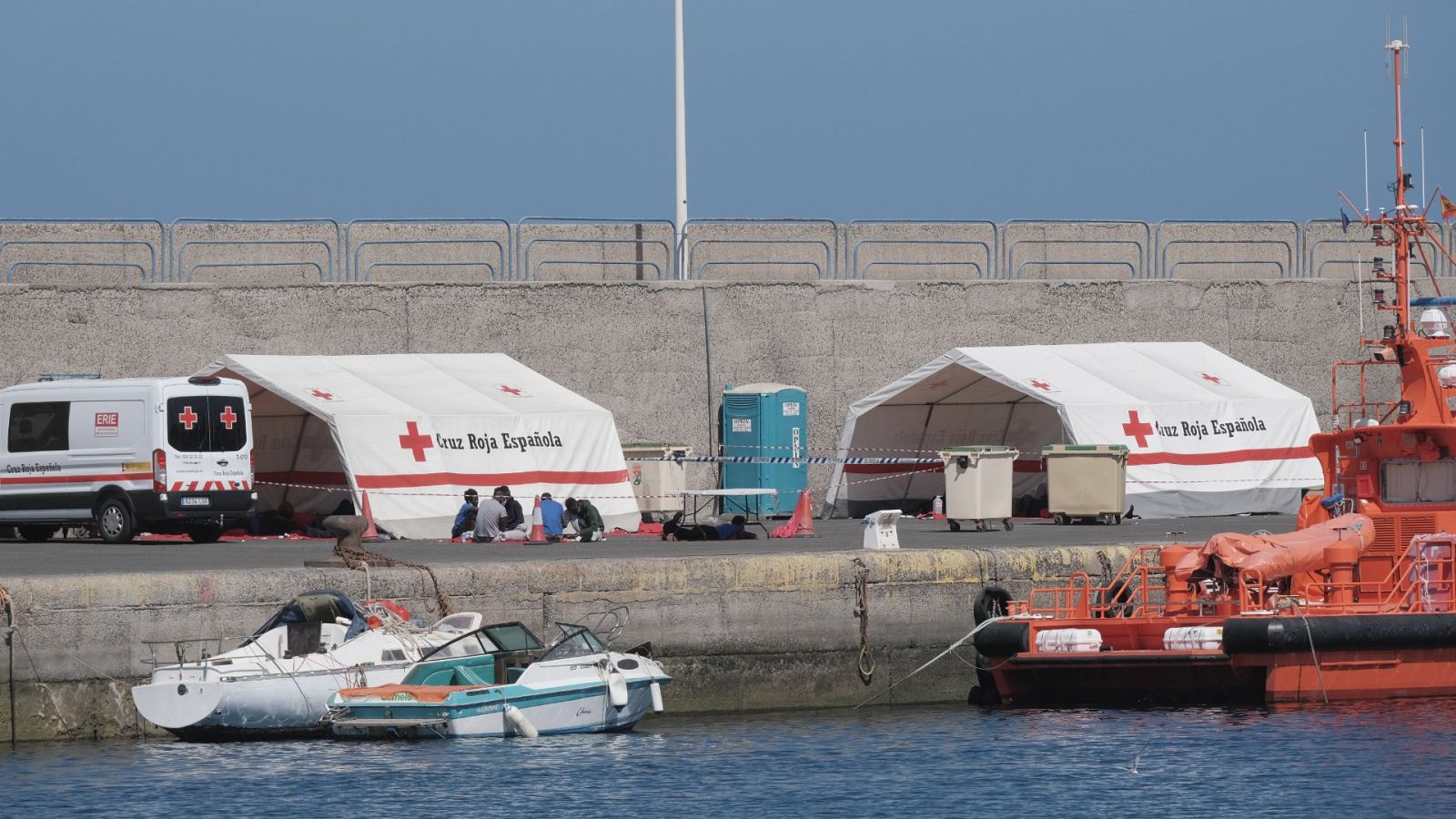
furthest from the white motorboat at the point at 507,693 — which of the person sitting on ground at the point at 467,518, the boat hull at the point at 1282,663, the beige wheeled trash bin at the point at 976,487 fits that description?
the beige wheeled trash bin at the point at 976,487

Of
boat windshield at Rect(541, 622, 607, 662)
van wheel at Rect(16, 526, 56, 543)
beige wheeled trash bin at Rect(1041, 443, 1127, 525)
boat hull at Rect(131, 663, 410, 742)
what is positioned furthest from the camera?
beige wheeled trash bin at Rect(1041, 443, 1127, 525)

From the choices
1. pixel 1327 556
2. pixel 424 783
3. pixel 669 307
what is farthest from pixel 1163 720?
pixel 669 307

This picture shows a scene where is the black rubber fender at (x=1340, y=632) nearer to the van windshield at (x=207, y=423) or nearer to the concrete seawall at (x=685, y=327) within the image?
the van windshield at (x=207, y=423)

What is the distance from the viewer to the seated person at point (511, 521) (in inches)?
1158

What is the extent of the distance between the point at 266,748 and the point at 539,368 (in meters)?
15.3

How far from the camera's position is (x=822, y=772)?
19.4m

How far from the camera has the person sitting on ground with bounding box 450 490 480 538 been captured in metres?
29.9

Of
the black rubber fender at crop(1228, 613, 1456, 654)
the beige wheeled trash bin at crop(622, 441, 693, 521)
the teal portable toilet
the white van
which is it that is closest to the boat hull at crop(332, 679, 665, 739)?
the black rubber fender at crop(1228, 613, 1456, 654)

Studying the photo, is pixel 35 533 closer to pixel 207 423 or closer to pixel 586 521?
pixel 207 423

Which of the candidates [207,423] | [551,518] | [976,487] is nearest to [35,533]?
[207,423]

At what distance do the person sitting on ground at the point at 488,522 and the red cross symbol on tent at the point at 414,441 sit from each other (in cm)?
165

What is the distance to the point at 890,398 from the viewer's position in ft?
115

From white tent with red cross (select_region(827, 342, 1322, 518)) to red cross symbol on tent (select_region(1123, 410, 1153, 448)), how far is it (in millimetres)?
19

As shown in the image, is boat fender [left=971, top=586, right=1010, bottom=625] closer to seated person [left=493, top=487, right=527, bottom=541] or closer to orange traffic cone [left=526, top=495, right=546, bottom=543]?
orange traffic cone [left=526, top=495, right=546, bottom=543]
